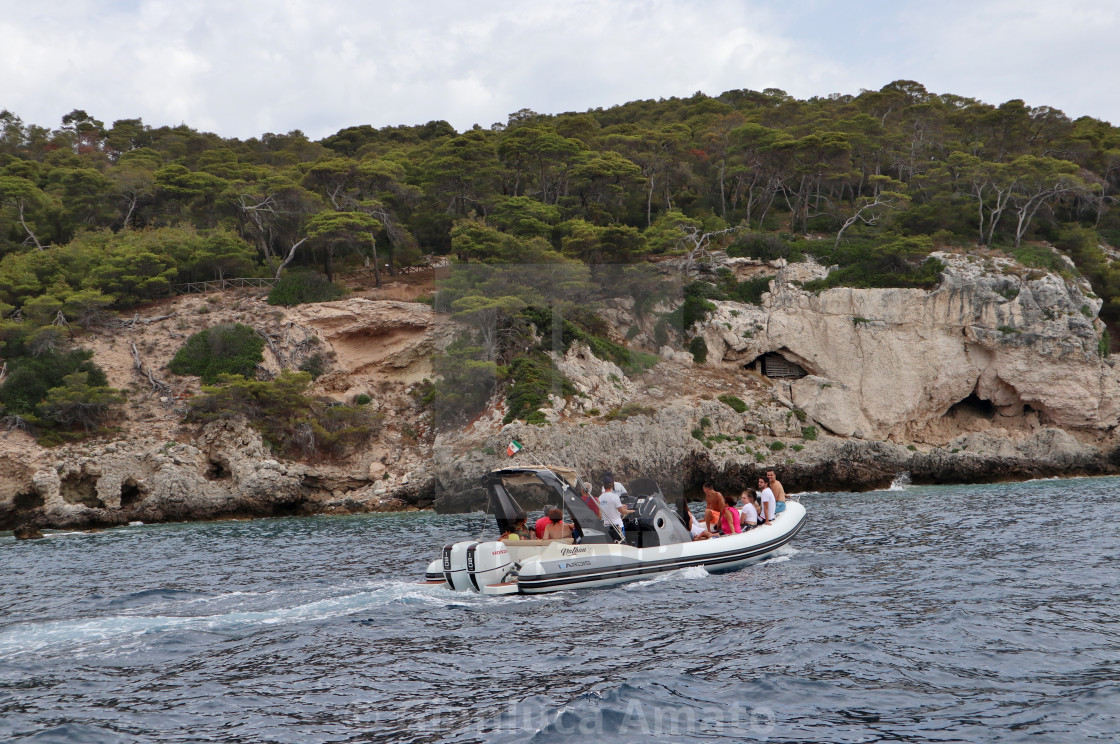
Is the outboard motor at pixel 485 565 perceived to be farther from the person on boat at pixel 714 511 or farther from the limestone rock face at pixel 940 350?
the limestone rock face at pixel 940 350

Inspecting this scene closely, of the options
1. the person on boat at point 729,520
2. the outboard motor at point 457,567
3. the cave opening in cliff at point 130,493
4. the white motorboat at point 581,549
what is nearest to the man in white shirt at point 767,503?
the white motorboat at point 581,549

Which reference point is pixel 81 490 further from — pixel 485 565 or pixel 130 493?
pixel 485 565

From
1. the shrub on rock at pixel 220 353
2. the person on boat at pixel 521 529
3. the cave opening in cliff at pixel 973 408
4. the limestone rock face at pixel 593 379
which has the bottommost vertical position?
the person on boat at pixel 521 529

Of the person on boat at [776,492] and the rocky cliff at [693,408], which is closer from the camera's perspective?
the person on boat at [776,492]

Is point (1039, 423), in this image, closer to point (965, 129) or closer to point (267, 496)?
point (965, 129)

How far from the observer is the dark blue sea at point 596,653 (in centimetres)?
674

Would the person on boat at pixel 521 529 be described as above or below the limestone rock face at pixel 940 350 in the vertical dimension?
below

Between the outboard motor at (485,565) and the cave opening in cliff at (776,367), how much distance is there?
1160 inches

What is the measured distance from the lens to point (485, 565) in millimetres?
12312

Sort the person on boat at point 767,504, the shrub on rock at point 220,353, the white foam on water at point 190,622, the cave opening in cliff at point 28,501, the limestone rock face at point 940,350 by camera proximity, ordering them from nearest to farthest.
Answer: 1. the white foam on water at point 190,622
2. the person on boat at point 767,504
3. the cave opening in cliff at point 28,501
4. the shrub on rock at point 220,353
5. the limestone rock face at point 940,350

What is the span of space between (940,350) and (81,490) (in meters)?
36.4

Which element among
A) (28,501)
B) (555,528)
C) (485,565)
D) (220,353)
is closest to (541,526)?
(555,528)

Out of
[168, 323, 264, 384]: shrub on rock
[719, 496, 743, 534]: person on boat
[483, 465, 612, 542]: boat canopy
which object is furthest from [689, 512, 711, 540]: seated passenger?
[168, 323, 264, 384]: shrub on rock

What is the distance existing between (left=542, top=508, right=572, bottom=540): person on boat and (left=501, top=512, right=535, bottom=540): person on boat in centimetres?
61
